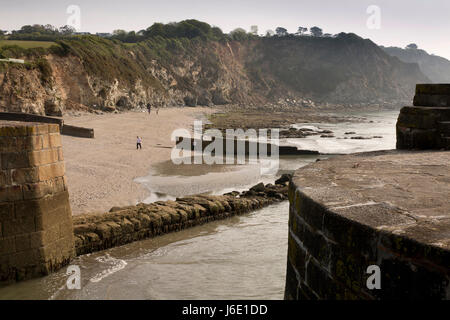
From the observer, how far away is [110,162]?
22.1 meters

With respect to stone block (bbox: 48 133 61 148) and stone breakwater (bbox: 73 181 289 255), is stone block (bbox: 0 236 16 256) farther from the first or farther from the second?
stone breakwater (bbox: 73 181 289 255)

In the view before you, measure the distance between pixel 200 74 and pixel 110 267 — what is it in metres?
94.8

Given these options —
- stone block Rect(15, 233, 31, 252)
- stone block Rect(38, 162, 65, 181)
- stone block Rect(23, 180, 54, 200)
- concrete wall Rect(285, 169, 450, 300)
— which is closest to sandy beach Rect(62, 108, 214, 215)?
stone block Rect(38, 162, 65, 181)

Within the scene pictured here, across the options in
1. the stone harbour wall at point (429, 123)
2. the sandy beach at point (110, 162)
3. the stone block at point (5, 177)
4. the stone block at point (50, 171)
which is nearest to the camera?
the stone harbour wall at point (429, 123)

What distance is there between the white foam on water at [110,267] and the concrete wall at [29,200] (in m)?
0.95

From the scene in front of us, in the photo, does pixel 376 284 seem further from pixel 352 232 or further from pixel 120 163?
pixel 120 163

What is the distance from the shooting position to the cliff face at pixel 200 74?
42.4 metres

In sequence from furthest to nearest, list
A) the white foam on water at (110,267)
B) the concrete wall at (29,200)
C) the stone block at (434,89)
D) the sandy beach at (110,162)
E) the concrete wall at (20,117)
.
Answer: the concrete wall at (20,117) < the sandy beach at (110,162) < the white foam on water at (110,267) < the concrete wall at (29,200) < the stone block at (434,89)

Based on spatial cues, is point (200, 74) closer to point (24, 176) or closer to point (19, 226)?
point (24, 176)

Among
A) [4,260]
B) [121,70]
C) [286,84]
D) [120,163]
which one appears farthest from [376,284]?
[286,84]

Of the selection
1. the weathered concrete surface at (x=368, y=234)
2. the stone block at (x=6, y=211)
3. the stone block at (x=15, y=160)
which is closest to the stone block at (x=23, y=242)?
the stone block at (x=6, y=211)

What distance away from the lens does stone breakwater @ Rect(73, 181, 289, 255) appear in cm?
1085

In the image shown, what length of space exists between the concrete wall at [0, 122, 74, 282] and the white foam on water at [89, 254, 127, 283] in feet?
3.11

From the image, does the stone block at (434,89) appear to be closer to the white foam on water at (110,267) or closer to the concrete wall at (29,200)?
the concrete wall at (29,200)
